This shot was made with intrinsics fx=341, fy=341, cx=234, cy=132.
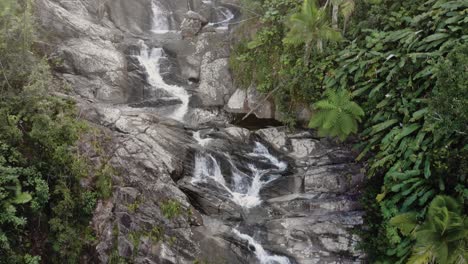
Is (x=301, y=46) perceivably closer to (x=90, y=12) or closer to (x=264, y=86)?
(x=264, y=86)

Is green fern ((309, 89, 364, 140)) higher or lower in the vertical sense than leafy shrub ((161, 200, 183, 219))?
higher

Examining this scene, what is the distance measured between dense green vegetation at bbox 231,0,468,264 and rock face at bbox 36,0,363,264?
3.21ft

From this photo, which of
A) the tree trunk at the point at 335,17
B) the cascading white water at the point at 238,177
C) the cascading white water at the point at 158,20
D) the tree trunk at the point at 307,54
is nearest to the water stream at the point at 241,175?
the cascading white water at the point at 238,177

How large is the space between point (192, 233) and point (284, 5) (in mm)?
8853

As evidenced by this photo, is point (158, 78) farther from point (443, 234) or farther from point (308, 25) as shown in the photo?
point (443, 234)

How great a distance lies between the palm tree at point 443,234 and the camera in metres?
6.03

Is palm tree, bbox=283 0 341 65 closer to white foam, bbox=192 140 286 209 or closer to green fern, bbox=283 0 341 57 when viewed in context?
green fern, bbox=283 0 341 57

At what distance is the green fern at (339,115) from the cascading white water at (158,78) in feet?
17.6

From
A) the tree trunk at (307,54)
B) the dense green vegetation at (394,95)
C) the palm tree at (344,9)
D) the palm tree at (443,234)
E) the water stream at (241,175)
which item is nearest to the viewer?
the palm tree at (443,234)

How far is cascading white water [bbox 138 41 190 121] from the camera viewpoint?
42.3 ft

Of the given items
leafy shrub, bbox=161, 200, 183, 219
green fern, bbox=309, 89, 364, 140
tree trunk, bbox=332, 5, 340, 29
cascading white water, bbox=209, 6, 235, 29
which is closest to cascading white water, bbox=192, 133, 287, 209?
leafy shrub, bbox=161, 200, 183, 219

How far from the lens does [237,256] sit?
8.09m

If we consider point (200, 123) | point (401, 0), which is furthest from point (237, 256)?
point (401, 0)

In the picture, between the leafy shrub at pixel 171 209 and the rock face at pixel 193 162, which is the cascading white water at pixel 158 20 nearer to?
the rock face at pixel 193 162
